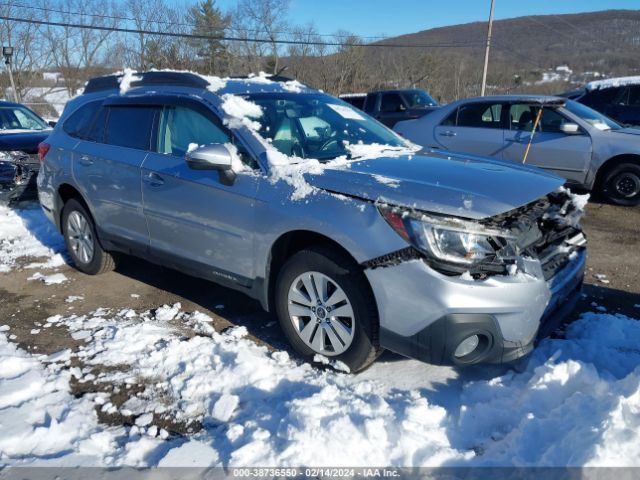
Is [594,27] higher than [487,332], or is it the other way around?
[594,27]

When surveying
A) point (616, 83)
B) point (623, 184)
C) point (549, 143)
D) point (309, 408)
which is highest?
point (616, 83)

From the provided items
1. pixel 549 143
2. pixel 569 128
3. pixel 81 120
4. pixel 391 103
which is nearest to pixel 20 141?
pixel 81 120

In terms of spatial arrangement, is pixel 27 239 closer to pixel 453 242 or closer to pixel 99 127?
pixel 99 127

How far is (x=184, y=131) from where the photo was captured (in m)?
3.87

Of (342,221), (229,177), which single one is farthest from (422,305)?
(229,177)

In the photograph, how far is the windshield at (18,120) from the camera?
8523 millimetres

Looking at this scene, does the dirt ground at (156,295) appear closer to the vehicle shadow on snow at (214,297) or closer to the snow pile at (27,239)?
the vehicle shadow on snow at (214,297)

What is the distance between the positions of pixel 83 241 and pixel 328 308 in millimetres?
3182

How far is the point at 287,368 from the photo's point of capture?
3219mm

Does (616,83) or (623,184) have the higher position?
(616,83)

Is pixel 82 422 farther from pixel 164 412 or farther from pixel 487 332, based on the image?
pixel 487 332

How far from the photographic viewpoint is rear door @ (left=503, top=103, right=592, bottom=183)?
7258 mm

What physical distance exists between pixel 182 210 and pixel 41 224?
13.9ft

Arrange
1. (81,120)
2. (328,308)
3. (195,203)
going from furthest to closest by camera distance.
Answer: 1. (81,120)
2. (195,203)
3. (328,308)
